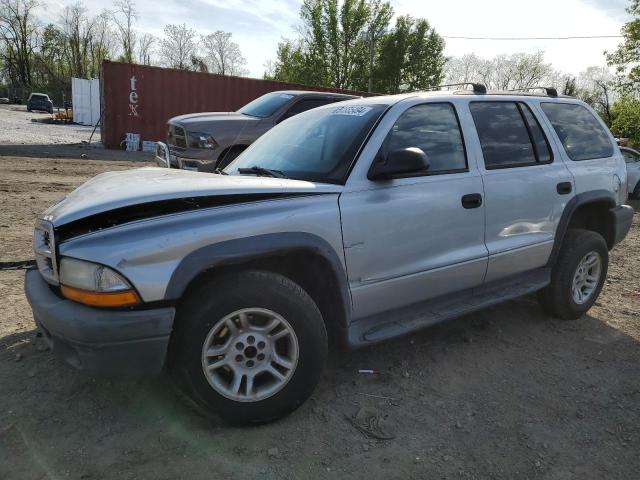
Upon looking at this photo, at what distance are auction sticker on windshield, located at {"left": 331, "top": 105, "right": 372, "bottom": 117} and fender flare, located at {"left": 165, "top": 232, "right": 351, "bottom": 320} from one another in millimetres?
1048

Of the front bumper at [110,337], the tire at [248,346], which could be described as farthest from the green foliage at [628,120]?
the front bumper at [110,337]

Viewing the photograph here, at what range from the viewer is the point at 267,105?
8.58m

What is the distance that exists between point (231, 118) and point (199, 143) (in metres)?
0.78

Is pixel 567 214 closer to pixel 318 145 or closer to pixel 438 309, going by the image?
pixel 438 309

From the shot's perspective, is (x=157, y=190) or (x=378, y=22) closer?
(x=157, y=190)

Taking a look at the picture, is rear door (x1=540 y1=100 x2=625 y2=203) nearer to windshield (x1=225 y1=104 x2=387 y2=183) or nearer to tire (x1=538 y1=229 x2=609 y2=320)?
tire (x1=538 y1=229 x2=609 y2=320)

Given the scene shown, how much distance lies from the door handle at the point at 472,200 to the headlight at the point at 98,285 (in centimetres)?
211

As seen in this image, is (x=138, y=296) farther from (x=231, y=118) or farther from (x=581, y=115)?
(x=231, y=118)

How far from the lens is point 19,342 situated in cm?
332

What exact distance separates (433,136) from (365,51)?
3783 cm

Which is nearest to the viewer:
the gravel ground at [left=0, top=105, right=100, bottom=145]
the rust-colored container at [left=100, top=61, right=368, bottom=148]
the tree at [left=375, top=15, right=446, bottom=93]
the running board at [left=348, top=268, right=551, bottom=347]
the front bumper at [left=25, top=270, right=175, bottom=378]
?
the front bumper at [left=25, top=270, right=175, bottom=378]

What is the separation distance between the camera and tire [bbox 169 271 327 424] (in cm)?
234

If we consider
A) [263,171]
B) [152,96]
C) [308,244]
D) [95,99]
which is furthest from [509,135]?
[95,99]

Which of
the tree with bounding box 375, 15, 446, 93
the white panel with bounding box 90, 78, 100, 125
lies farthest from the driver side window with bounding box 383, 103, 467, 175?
the tree with bounding box 375, 15, 446, 93
